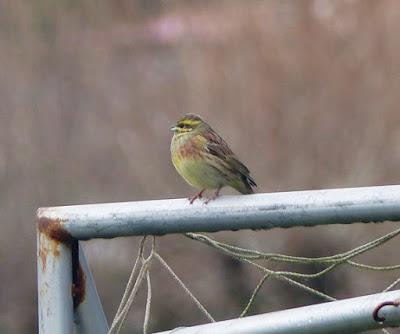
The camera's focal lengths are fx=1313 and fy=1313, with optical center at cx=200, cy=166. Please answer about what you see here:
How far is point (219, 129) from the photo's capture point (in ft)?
39.6

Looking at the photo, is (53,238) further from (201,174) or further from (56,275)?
(201,174)

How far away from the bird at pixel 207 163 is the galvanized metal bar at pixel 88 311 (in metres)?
1.66

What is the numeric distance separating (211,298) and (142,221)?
8697mm

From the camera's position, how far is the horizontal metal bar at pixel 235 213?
2.92 metres

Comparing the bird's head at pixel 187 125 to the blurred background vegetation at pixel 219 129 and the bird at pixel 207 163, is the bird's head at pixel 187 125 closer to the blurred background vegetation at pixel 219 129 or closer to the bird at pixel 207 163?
the bird at pixel 207 163

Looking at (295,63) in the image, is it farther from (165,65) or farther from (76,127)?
(76,127)

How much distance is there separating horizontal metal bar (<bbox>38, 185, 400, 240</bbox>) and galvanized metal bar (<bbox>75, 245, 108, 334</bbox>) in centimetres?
15

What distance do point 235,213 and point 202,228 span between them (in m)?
0.08

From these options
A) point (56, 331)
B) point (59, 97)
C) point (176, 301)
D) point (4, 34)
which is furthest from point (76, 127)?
point (56, 331)

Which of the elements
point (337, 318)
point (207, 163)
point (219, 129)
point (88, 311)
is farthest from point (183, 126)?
point (219, 129)

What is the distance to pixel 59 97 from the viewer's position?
12930 mm

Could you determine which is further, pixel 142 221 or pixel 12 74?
pixel 12 74

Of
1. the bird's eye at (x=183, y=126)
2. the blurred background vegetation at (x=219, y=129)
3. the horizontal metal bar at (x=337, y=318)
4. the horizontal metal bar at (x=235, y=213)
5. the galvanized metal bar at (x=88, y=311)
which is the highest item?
the blurred background vegetation at (x=219, y=129)

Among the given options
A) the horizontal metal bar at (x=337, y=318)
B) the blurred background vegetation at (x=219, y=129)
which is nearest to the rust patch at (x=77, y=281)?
the horizontal metal bar at (x=337, y=318)
